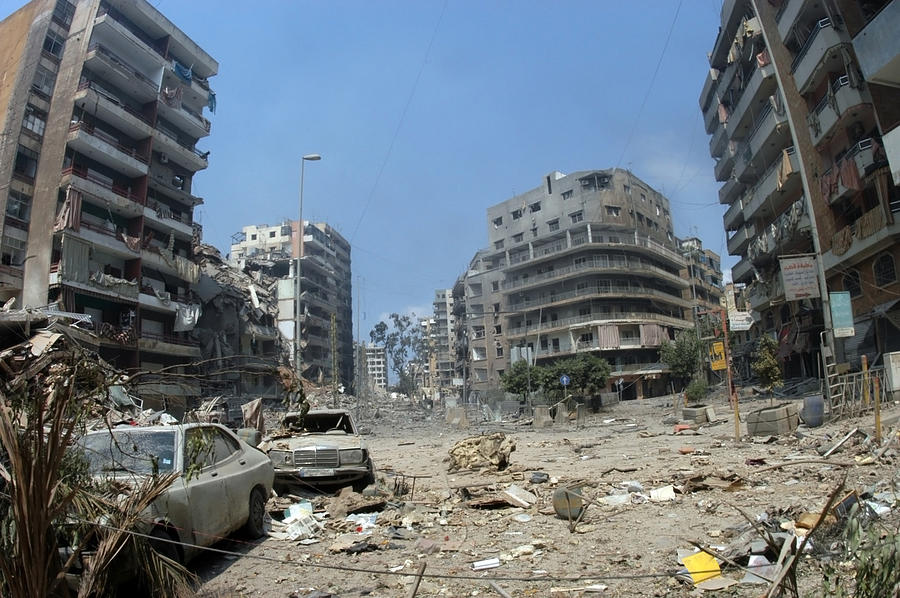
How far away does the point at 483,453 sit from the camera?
1335 centimetres

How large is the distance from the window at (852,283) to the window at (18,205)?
41.2m

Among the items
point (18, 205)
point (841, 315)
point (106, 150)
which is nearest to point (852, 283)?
point (841, 315)

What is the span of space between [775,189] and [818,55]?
888 cm

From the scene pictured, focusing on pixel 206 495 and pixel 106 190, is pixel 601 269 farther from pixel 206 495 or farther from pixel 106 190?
pixel 206 495

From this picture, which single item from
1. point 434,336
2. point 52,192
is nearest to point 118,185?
point 52,192

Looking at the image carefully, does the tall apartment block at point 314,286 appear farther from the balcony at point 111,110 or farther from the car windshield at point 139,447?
the car windshield at point 139,447

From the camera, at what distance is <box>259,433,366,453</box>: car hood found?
998cm

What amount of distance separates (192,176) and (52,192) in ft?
42.1

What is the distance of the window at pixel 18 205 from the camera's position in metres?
30.4

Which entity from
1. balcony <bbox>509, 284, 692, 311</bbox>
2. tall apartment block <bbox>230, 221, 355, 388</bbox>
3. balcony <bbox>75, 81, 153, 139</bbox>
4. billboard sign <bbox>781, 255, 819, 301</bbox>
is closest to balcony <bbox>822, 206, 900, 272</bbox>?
billboard sign <bbox>781, 255, 819, 301</bbox>

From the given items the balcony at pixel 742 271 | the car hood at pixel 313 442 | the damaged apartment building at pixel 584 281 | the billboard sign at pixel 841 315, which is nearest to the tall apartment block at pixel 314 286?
the damaged apartment building at pixel 584 281

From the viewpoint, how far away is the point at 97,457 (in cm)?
546

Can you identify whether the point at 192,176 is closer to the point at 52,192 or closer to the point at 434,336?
the point at 52,192

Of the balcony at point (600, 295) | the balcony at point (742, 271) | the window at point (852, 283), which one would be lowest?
the window at point (852, 283)
